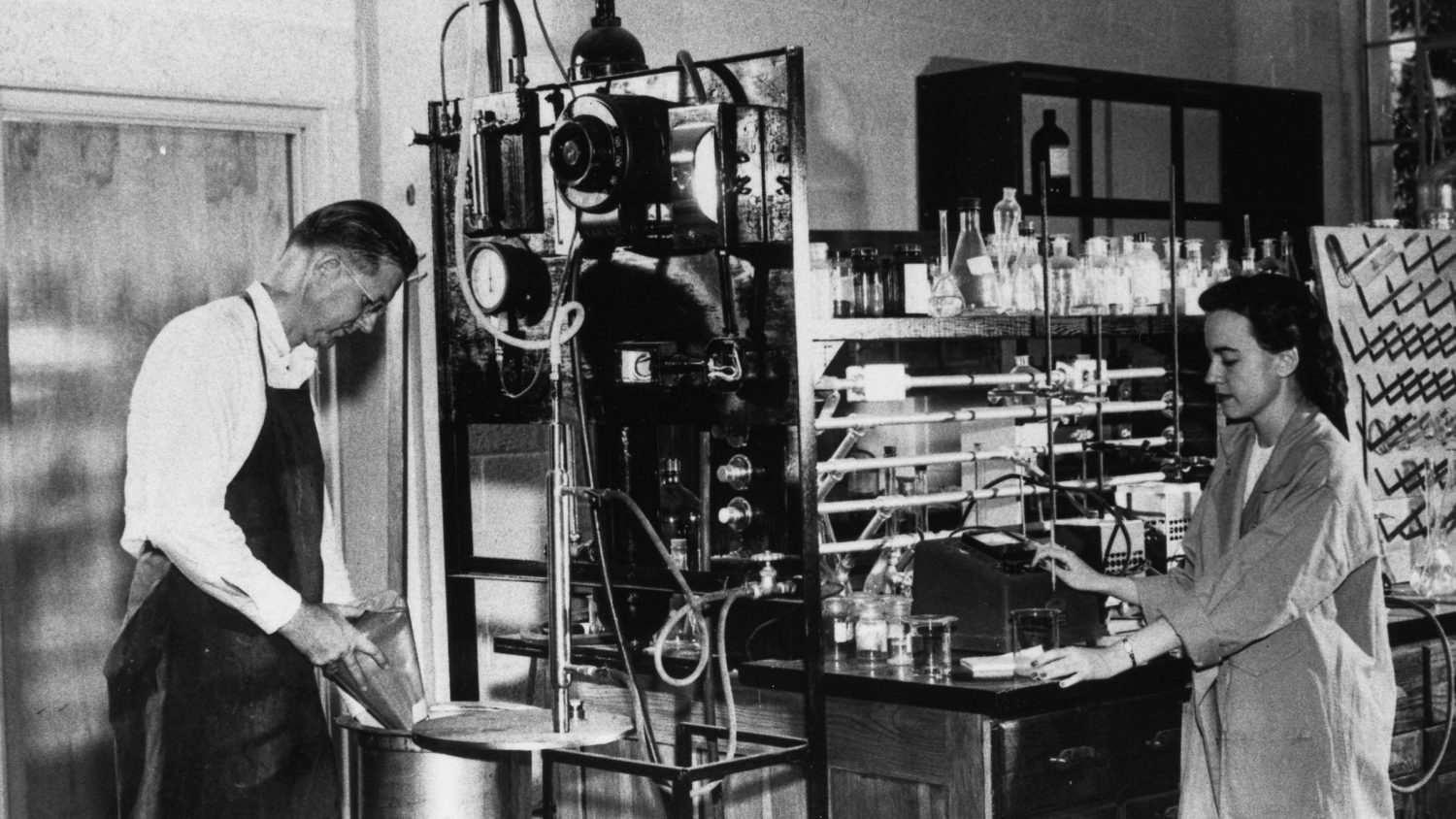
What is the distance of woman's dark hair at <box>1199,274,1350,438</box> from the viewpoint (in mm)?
3209

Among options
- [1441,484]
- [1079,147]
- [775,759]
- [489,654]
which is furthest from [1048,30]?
[775,759]

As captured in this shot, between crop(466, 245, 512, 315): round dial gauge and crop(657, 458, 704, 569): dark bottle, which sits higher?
crop(466, 245, 512, 315): round dial gauge

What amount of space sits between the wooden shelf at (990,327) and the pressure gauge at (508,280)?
1.88 ft

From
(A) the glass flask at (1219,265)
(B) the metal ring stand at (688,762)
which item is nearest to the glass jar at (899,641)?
(B) the metal ring stand at (688,762)

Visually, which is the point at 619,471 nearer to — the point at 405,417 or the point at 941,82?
the point at 405,417

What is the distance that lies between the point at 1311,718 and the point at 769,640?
99cm

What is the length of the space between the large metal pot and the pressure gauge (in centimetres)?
82

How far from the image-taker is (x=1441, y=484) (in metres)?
4.98

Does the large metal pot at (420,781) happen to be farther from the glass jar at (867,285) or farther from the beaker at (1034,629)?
the glass jar at (867,285)

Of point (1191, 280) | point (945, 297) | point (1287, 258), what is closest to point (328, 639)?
point (945, 297)

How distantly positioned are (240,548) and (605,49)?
4.46 feet

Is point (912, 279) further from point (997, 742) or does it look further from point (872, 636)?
point (997, 742)

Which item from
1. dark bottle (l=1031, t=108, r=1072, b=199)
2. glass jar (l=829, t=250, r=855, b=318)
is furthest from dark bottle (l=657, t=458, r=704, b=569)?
dark bottle (l=1031, t=108, r=1072, b=199)

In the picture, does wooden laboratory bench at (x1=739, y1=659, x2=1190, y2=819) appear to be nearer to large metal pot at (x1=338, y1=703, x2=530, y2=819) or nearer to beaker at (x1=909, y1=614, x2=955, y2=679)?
beaker at (x1=909, y1=614, x2=955, y2=679)
